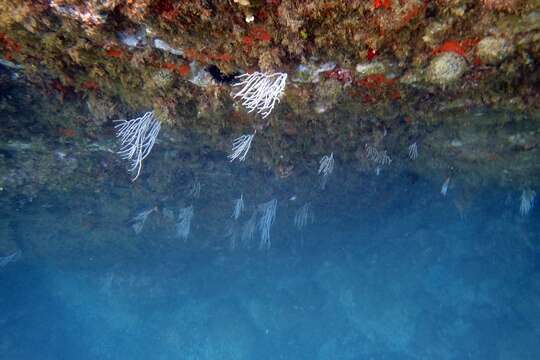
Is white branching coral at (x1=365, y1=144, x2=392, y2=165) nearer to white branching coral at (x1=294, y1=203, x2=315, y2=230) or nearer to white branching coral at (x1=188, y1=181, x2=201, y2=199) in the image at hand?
white branching coral at (x1=294, y1=203, x2=315, y2=230)

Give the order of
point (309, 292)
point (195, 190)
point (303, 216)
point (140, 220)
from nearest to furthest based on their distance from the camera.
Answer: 1. point (195, 190)
2. point (140, 220)
3. point (303, 216)
4. point (309, 292)

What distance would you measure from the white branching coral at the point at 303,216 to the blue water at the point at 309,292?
1.24 feet

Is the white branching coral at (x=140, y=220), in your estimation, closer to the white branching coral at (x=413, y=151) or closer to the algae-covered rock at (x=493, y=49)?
the white branching coral at (x=413, y=151)

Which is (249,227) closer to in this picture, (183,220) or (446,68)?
(183,220)

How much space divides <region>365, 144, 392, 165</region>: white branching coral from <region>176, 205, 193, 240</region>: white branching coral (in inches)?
226

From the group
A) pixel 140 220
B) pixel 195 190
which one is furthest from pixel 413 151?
pixel 140 220

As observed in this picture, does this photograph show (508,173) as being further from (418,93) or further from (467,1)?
(467,1)

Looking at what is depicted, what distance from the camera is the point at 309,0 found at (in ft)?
8.48

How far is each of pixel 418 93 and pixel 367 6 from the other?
207 cm

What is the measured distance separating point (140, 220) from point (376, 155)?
26.0ft

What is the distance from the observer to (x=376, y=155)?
699 cm

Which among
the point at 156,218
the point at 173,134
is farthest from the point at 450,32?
the point at 156,218

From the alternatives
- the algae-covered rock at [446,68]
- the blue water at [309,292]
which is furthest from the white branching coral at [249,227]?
the algae-covered rock at [446,68]

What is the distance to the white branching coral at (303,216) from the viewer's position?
37.4 ft
